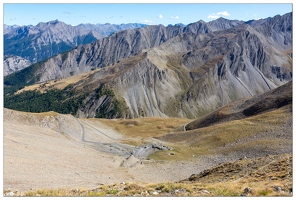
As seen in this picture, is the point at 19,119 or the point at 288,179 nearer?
the point at 288,179

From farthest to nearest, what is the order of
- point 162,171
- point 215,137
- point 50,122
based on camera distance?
point 50,122 < point 215,137 < point 162,171

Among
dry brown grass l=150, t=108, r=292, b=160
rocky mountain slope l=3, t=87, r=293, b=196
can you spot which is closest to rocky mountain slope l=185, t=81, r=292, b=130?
rocky mountain slope l=3, t=87, r=293, b=196

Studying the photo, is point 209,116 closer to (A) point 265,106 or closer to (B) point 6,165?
(A) point 265,106

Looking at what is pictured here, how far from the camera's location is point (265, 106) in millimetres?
99000

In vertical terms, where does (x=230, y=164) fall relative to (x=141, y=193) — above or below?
below

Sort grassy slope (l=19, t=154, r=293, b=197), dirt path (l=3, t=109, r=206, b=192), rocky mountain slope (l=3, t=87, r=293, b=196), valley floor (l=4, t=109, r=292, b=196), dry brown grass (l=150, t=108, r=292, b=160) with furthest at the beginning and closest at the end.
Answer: dry brown grass (l=150, t=108, r=292, b=160)
dirt path (l=3, t=109, r=206, b=192)
valley floor (l=4, t=109, r=292, b=196)
rocky mountain slope (l=3, t=87, r=293, b=196)
grassy slope (l=19, t=154, r=293, b=197)

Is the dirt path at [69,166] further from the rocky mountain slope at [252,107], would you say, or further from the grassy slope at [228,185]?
the rocky mountain slope at [252,107]

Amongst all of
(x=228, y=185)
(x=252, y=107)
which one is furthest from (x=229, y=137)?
(x=228, y=185)

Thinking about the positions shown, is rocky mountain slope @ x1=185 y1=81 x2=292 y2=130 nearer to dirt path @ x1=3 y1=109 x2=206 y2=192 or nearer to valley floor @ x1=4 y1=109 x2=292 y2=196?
valley floor @ x1=4 y1=109 x2=292 y2=196

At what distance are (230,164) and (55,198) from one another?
2795 centimetres

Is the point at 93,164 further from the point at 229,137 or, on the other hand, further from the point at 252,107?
the point at 252,107

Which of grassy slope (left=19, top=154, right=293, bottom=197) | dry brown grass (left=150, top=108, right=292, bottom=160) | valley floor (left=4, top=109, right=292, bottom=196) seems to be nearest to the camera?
grassy slope (left=19, top=154, right=293, bottom=197)

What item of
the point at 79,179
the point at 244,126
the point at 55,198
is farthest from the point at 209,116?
the point at 55,198

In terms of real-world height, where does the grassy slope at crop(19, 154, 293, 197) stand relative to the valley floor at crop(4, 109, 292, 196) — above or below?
above
